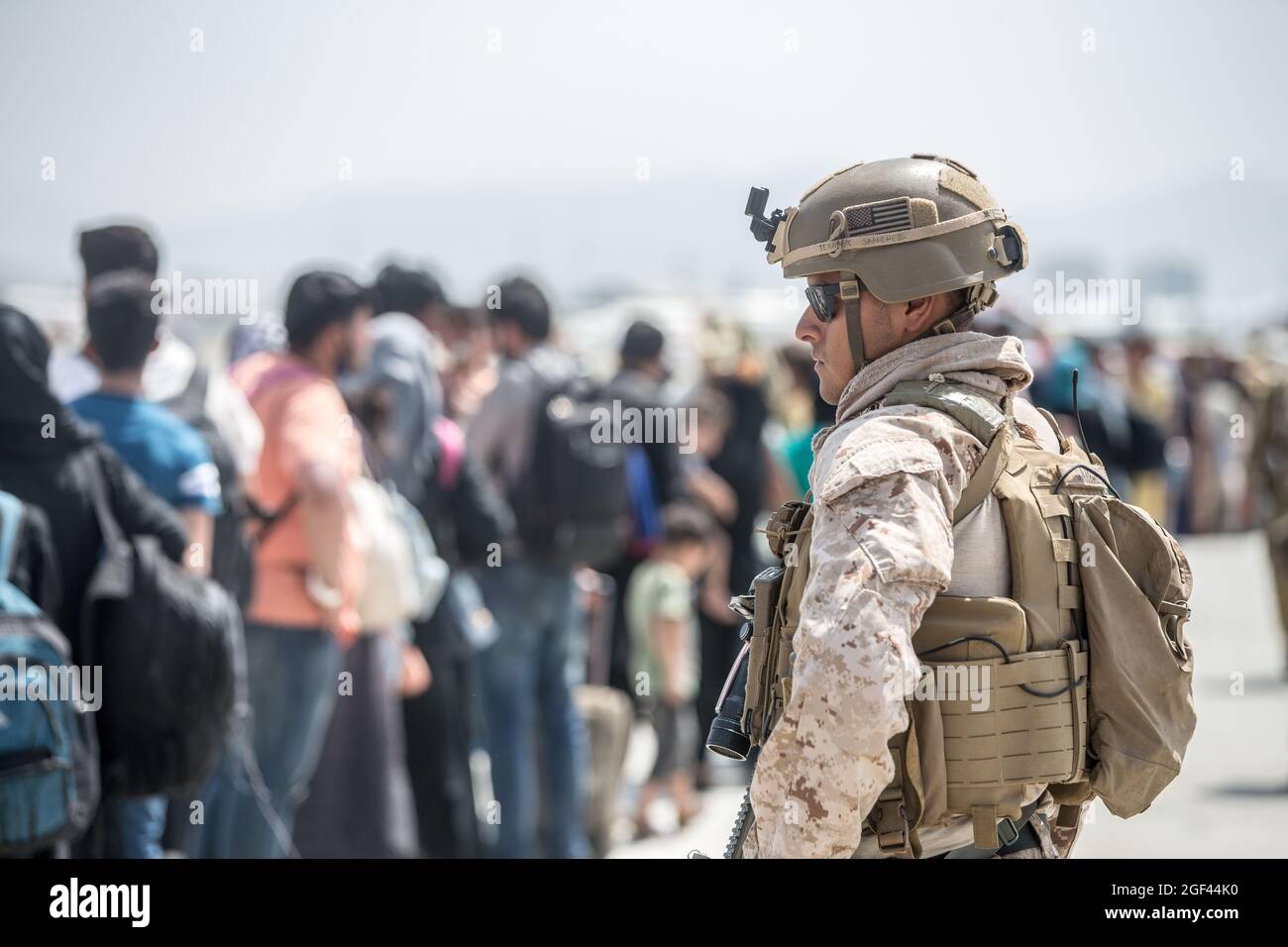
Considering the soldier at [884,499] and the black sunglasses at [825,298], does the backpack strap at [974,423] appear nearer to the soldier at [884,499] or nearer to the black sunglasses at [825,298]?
the soldier at [884,499]

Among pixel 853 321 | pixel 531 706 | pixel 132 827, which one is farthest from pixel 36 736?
pixel 531 706

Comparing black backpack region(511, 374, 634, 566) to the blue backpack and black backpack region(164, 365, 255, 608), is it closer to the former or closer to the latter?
black backpack region(164, 365, 255, 608)

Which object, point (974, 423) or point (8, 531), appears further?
point (8, 531)

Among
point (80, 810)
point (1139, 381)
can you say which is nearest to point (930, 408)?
point (80, 810)

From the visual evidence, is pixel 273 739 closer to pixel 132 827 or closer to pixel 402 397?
pixel 132 827

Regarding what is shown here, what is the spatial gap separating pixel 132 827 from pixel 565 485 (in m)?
2.26

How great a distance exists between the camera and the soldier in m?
2.34

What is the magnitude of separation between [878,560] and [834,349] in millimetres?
528

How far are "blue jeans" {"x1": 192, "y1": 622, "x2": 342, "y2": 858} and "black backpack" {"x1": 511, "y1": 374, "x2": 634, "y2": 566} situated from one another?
3.90 ft

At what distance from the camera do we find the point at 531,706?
6.14m

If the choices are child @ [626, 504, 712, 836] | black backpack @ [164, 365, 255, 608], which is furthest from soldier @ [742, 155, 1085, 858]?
child @ [626, 504, 712, 836]

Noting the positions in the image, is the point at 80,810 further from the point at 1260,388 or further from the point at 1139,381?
the point at 1139,381

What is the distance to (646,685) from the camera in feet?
23.6
